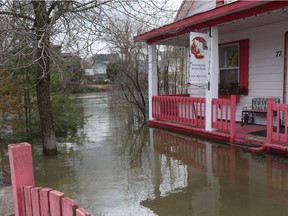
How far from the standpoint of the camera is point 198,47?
7602 mm

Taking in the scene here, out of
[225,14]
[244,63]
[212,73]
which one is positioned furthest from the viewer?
[244,63]

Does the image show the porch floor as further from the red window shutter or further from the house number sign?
the house number sign

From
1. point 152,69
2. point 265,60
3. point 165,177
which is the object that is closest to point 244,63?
point 265,60

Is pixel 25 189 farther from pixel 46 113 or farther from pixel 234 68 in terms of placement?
pixel 234 68

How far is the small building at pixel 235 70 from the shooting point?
6.79 metres

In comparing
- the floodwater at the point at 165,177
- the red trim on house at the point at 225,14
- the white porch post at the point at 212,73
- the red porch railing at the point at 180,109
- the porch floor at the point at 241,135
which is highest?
the red trim on house at the point at 225,14

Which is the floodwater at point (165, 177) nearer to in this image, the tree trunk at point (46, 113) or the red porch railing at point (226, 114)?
the tree trunk at point (46, 113)

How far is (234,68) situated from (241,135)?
2.66m

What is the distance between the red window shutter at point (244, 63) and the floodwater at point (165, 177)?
7.52 ft

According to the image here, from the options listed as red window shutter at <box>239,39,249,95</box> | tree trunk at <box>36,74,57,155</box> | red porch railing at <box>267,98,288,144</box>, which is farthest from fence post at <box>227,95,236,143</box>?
tree trunk at <box>36,74,57,155</box>

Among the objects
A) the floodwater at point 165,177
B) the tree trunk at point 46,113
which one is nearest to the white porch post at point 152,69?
the floodwater at point 165,177

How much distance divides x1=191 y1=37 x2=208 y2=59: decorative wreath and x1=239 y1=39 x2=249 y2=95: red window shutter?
157 cm

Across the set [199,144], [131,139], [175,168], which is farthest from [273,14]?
[131,139]

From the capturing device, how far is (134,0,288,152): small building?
22.3 feet
